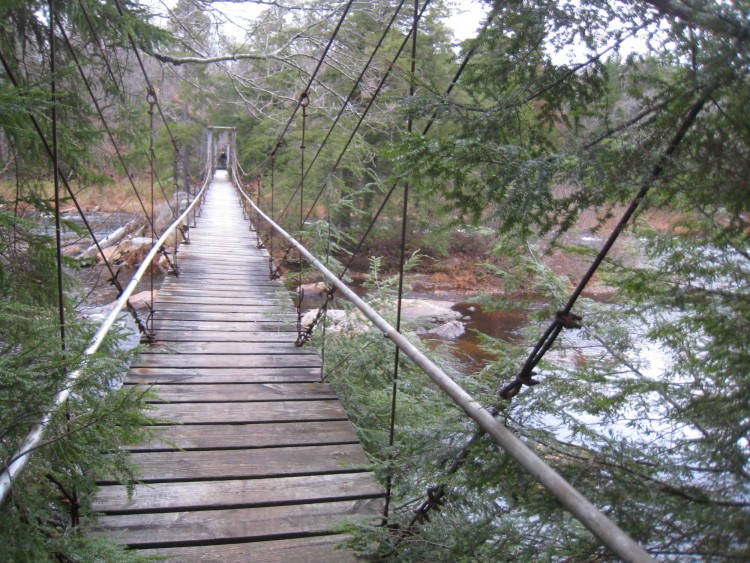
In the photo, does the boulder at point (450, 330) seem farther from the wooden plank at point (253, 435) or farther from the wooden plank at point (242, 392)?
the wooden plank at point (253, 435)

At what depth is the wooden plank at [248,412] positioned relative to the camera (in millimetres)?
2424

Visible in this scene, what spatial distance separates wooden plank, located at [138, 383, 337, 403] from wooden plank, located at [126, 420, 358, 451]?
0.88ft

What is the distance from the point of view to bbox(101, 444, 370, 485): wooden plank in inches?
78.5

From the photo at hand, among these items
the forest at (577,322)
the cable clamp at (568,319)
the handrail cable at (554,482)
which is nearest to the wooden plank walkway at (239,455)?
the forest at (577,322)

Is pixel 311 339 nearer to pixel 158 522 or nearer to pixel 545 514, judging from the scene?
pixel 158 522

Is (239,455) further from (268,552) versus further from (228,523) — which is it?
(268,552)

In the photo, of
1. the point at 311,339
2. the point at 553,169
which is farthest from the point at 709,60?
the point at 311,339

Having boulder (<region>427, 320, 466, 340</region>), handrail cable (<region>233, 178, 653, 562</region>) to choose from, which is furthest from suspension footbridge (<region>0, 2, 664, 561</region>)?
boulder (<region>427, 320, 466, 340</region>)

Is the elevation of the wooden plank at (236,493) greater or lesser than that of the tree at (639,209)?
lesser

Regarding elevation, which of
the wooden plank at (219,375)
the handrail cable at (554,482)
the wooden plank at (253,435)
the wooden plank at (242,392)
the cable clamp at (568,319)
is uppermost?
the cable clamp at (568,319)

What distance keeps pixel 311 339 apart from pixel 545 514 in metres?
2.85

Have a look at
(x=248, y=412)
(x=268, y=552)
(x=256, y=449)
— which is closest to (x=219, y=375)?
(x=248, y=412)

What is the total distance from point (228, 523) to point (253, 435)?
58cm

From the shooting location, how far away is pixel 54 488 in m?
1.30
